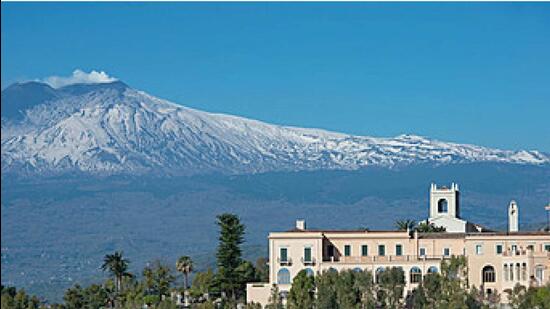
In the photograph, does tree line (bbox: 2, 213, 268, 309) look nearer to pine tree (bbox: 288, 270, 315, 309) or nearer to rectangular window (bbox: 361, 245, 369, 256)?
pine tree (bbox: 288, 270, 315, 309)

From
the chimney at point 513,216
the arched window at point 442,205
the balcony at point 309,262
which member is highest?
the arched window at point 442,205

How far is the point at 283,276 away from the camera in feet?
234

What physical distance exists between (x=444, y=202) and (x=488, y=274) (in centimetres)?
2240

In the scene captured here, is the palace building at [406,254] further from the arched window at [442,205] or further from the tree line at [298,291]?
the arched window at [442,205]

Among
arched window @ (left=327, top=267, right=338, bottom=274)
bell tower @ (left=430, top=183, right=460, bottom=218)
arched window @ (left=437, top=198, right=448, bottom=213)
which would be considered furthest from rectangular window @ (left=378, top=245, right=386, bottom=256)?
arched window @ (left=437, top=198, right=448, bottom=213)

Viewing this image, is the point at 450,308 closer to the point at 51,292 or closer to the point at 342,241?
the point at 342,241

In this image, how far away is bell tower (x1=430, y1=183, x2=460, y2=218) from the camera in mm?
90750

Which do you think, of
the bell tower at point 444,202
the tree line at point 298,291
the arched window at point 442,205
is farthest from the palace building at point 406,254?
the arched window at point 442,205

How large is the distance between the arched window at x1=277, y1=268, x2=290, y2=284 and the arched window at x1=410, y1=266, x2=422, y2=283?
577 cm

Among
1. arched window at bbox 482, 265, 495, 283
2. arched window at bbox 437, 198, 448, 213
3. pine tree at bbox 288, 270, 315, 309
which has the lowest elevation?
pine tree at bbox 288, 270, 315, 309

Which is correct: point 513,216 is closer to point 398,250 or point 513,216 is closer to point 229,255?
point 398,250

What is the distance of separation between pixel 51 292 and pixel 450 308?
141178 mm

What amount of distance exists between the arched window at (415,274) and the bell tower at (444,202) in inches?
782

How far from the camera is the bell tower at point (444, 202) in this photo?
298ft
